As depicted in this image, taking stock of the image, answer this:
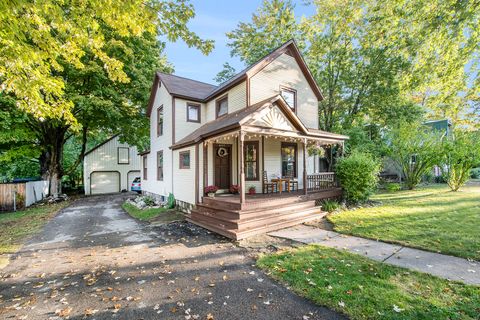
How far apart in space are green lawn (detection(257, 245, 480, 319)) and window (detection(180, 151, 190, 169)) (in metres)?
6.73

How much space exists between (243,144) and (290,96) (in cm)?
539

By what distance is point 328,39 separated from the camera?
53.3ft

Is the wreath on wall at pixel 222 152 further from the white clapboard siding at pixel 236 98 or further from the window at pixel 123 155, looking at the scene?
the window at pixel 123 155

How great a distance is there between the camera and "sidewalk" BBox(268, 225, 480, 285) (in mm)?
4167

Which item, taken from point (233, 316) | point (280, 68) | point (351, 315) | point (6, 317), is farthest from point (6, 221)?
point (280, 68)

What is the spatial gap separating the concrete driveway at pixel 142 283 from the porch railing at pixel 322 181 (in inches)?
252

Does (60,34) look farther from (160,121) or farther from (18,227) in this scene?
(160,121)

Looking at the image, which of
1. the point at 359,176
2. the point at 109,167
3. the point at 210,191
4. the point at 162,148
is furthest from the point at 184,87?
the point at 109,167

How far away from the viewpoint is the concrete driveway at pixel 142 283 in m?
3.36

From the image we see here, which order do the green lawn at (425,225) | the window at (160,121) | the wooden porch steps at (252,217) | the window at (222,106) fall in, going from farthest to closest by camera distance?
the window at (160,121), the window at (222,106), the wooden porch steps at (252,217), the green lawn at (425,225)

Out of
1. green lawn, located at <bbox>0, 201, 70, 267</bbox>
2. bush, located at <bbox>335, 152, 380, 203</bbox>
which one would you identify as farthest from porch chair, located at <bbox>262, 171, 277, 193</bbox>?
green lawn, located at <bbox>0, 201, 70, 267</bbox>

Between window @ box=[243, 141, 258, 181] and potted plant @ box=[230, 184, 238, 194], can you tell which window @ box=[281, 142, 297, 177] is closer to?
window @ box=[243, 141, 258, 181]

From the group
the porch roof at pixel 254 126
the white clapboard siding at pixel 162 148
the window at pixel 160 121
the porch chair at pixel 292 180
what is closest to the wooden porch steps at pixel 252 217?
the porch chair at pixel 292 180

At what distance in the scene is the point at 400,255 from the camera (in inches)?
199
